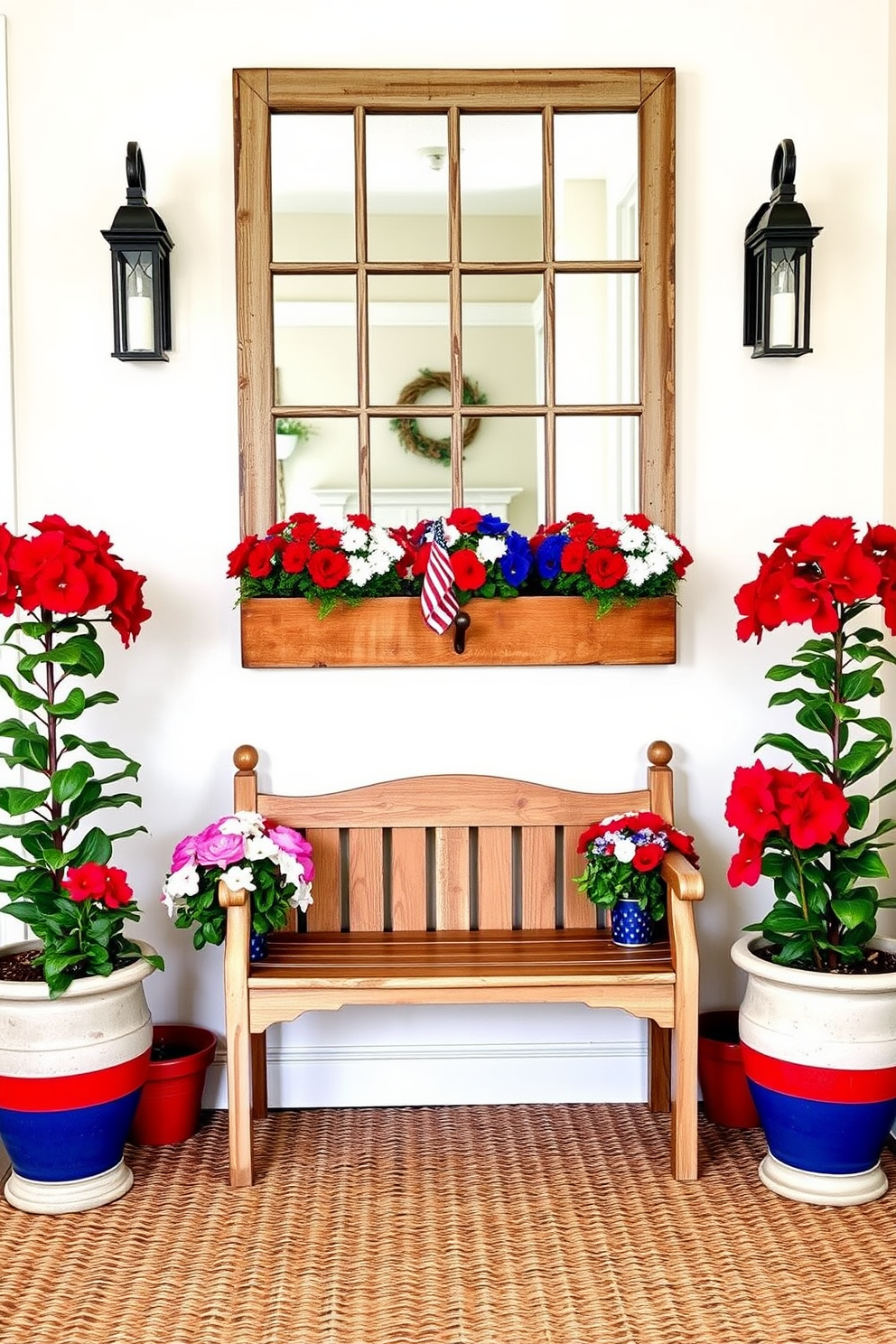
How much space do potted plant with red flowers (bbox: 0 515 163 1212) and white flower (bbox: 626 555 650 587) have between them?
3.69ft

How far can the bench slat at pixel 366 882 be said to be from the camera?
3.16 meters

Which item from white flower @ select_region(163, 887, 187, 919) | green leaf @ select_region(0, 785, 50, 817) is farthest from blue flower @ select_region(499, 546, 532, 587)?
green leaf @ select_region(0, 785, 50, 817)

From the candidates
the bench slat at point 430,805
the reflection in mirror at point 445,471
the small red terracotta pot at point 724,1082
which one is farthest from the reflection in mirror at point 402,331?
the small red terracotta pot at point 724,1082

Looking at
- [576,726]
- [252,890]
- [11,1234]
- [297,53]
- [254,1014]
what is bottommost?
[11,1234]

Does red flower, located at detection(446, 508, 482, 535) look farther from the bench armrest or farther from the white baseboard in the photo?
the white baseboard

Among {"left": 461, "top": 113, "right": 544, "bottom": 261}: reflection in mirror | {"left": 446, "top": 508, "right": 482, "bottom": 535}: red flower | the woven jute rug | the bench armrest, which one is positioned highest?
{"left": 461, "top": 113, "right": 544, "bottom": 261}: reflection in mirror

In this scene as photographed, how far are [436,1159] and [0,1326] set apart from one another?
40.2 inches

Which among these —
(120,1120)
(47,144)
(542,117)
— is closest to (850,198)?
(542,117)

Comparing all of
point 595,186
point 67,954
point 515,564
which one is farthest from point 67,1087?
point 595,186

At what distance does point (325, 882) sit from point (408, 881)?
0.68ft

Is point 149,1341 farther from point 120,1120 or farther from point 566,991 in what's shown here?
point 566,991

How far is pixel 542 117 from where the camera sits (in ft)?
10.3

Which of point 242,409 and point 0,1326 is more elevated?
point 242,409

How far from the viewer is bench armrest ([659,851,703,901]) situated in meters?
2.77
